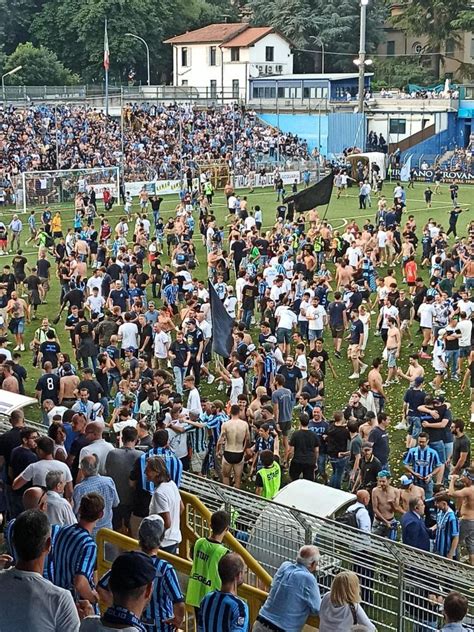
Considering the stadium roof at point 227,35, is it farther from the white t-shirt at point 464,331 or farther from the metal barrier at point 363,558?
the metal barrier at point 363,558

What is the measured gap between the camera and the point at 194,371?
708 inches

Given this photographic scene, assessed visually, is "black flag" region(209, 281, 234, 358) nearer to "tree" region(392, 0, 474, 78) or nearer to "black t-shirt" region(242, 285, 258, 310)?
"black t-shirt" region(242, 285, 258, 310)

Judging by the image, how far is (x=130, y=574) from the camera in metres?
5.26

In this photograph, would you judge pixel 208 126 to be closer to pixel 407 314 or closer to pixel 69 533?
pixel 407 314

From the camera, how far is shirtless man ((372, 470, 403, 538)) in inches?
440

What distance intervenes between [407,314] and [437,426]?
280 inches

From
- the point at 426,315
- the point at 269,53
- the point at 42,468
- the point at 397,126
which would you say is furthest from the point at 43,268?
the point at 269,53

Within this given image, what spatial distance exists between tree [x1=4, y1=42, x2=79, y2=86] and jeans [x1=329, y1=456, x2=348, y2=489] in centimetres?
6091

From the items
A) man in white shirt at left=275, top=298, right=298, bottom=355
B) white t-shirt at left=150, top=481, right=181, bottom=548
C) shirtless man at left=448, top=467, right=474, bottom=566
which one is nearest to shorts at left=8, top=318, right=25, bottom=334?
man in white shirt at left=275, top=298, right=298, bottom=355

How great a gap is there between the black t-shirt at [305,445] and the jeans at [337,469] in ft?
1.26

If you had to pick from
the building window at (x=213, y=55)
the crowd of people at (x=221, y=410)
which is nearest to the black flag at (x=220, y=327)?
the crowd of people at (x=221, y=410)

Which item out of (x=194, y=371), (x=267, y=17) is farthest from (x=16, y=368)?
(x=267, y=17)

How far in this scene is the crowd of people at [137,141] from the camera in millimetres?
47375

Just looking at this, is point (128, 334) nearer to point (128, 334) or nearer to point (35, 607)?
point (128, 334)
